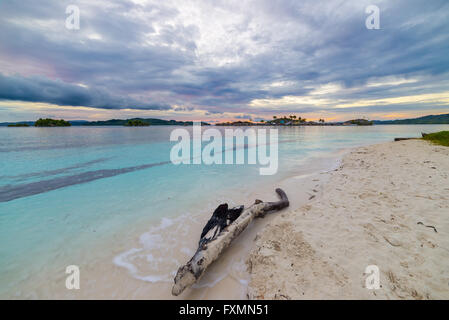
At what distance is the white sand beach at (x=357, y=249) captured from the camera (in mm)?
2449

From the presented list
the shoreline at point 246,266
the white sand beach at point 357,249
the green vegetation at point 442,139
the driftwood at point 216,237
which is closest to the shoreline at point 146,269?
the shoreline at point 246,266

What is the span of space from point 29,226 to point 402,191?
1270 cm

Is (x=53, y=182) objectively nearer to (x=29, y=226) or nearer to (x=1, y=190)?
(x=1, y=190)

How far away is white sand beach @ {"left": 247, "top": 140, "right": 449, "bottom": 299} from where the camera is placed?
245 centimetres

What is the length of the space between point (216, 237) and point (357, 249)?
2.81m

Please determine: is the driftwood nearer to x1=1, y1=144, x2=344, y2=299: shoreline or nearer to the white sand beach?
x1=1, y1=144, x2=344, y2=299: shoreline

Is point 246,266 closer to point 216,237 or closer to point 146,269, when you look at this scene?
point 216,237

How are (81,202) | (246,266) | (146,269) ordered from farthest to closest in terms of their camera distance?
1. (81,202)
2. (146,269)
3. (246,266)

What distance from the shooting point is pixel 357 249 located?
10.6 ft

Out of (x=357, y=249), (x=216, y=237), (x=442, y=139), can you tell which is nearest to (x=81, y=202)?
(x=216, y=237)

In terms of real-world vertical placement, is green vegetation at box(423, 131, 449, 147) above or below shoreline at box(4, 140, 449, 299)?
above

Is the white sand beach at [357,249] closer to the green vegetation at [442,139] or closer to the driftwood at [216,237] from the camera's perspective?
the driftwood at [216,237]

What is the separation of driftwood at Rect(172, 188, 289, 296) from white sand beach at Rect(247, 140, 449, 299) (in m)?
0.62

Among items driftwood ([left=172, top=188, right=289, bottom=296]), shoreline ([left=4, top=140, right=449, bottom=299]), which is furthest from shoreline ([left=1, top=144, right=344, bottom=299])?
driftwood ([left=172, top=188, right=289, bottom=296])
